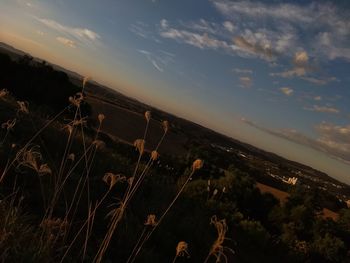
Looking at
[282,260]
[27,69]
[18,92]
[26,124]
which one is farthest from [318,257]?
[27,69]

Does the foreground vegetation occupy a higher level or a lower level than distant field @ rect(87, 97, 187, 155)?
higher

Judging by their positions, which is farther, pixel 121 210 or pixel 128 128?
pixel 128 128

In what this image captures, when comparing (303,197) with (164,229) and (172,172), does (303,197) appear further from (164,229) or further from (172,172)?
(164,229)

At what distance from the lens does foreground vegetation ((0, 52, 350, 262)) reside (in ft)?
11.1

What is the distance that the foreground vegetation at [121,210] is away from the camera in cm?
340

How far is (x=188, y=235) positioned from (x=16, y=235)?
4.18m

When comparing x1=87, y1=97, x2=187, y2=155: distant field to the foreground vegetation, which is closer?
the foreground vegetation

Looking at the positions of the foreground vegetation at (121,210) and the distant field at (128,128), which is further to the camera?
the distant field at (128,128)

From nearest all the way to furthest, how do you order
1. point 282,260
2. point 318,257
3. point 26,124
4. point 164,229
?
1. point 164,229
2. point 26,124
3. point 282,260
4. point 318,257

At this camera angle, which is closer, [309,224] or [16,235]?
[16,235]

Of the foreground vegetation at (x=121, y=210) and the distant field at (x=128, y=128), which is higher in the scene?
the foreground vegetation at (x=121, y=210)

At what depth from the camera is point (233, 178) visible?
1642 centimetres

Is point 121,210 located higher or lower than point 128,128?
higher

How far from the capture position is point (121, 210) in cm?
288
